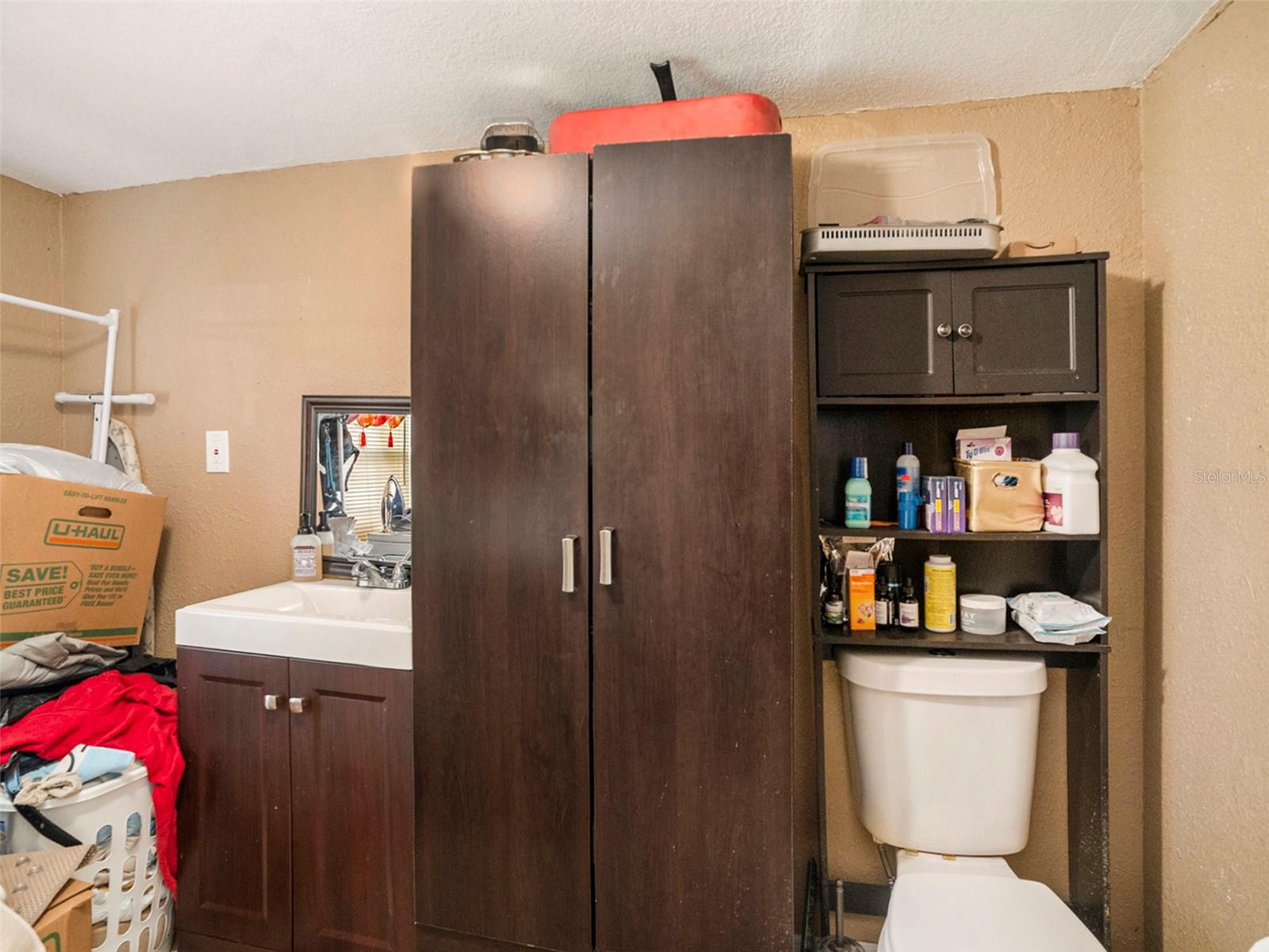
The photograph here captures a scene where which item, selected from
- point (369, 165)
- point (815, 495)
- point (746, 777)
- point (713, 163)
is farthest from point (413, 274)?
point (746, 777)

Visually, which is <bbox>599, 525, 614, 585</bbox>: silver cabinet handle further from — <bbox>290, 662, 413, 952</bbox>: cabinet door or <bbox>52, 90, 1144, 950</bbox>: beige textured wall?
<bbox>52, 90, 1144, 950</bbox>: beige textured wall

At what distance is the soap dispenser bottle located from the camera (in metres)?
2.27

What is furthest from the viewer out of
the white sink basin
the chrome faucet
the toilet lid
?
the chrome faucet

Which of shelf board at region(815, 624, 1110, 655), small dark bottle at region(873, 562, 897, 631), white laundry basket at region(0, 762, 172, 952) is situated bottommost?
white laundry basket at region(0, 762, 172, 952)

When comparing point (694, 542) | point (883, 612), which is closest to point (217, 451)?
point (694, 542)

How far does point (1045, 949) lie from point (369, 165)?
2.73 m

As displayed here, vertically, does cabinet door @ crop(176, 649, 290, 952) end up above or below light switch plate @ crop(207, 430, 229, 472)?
below

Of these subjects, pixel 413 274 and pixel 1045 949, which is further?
pixel 413 274

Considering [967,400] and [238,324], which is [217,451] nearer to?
[238,324]

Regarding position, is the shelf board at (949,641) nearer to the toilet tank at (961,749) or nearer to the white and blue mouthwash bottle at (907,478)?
the toilet tank at (961,749)

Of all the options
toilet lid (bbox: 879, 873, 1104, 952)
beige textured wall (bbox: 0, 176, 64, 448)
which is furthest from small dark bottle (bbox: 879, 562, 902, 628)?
beige textured wall (bbox: 0, 176, 64, 448)

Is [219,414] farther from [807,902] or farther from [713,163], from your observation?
[807,902]

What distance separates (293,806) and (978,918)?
5.31 feet

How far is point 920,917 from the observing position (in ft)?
4.67
